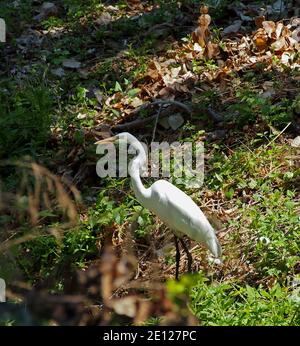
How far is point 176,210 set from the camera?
4371mm

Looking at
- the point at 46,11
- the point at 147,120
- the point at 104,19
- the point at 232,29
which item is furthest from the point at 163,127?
the point at 46,11

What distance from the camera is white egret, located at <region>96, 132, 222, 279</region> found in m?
4.26

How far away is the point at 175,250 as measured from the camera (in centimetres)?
479

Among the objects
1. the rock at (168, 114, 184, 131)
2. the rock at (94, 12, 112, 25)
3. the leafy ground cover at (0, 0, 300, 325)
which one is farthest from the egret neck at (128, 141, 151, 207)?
the rock at (94, 12, 112, 25)

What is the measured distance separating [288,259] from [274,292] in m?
0.34

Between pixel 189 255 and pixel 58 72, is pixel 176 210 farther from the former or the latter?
pixel 58 72

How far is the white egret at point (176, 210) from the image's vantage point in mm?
4258

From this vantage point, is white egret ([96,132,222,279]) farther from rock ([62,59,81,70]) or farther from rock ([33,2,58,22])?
rock ([33,2,58,22])

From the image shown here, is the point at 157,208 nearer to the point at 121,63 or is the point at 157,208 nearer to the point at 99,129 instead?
the point at 99,129

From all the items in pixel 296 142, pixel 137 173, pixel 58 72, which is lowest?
pixel 137 173

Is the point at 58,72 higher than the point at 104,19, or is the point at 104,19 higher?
the point at 104,19

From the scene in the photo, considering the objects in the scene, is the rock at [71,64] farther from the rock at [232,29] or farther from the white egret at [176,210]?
the white egret at [176,210]

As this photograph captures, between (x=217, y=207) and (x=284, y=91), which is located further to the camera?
(x=284, y=91)

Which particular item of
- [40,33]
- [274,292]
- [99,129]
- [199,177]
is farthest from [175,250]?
[40,33]
